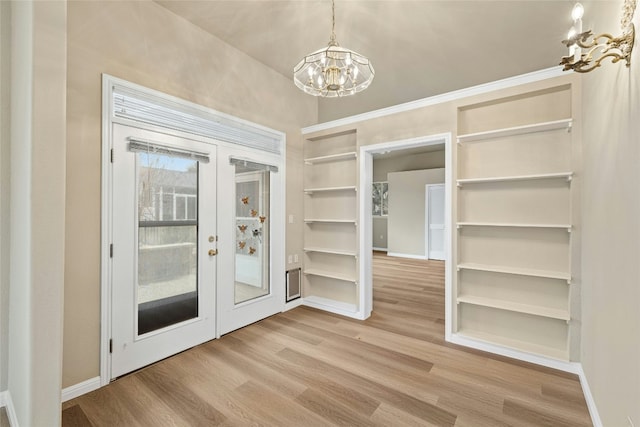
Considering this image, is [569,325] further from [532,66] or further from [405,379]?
[532,66]

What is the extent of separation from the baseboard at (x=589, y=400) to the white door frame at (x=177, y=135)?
3.07 metres

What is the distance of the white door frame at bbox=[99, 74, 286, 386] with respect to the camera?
2227mm

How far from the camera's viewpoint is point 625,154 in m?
1.43

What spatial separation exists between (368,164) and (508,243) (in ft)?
5.90

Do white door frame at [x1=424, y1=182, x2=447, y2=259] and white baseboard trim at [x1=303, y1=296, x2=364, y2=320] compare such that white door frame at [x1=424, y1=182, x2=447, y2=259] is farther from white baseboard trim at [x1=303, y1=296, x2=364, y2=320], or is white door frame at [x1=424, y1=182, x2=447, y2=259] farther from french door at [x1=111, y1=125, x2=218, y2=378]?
french door at [x1=111, y1=125, x2=218, y2=378]

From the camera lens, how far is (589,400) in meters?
1.98

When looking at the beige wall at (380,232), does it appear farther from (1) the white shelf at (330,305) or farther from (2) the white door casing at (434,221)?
(1) the white shelf at (330,305)

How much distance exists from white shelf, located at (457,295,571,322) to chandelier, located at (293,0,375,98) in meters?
2.35

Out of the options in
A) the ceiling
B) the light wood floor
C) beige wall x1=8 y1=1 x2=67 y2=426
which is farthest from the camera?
the ceiling

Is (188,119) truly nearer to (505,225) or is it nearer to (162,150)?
(162,150)

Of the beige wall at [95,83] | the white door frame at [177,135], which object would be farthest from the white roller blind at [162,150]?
the beige wall at [95,83]

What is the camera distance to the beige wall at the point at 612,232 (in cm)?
130

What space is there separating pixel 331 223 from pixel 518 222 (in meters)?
2.23

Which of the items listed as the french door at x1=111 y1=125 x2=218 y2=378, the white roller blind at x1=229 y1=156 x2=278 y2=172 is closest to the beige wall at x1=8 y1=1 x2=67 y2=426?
the french door at x1=111 y1=125 x2=218 y2=378
